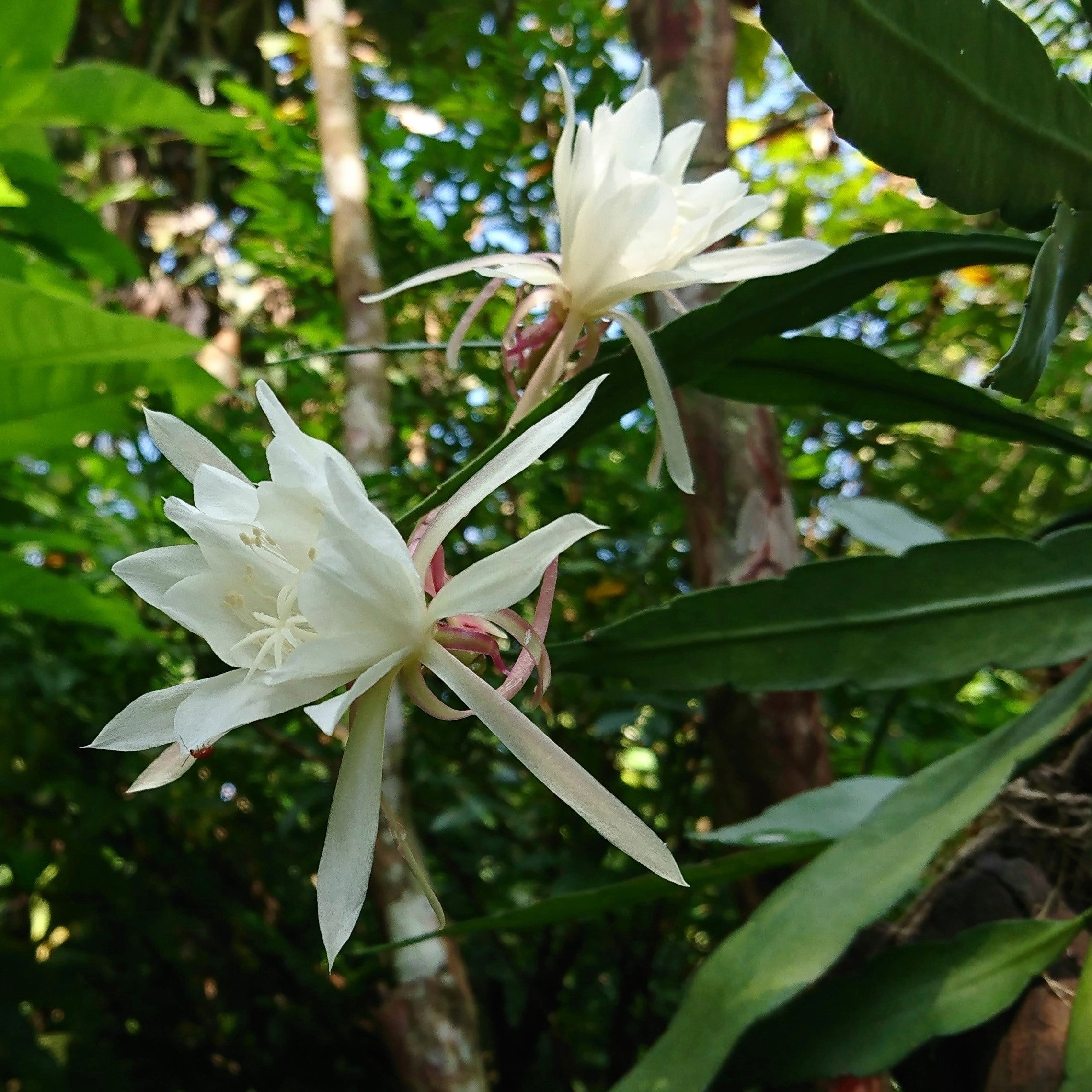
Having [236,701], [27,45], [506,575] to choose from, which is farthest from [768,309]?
[27,45]

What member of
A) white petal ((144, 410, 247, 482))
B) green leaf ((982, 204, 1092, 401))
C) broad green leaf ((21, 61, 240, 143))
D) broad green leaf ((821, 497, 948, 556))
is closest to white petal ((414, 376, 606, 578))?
white petal ((144, 410, 247, 482))

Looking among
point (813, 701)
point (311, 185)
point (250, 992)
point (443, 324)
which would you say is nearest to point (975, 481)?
point (813, 701)

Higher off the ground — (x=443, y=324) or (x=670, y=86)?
(x=670, y=86)

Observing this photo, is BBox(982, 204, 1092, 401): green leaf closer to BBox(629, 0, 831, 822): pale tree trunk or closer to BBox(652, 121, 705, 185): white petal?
BBox(652, 121, 705, 185): white petal

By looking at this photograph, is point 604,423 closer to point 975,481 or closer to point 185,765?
point 185,765

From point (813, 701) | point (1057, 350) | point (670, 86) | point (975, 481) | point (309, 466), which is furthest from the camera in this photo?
point (1057, 350)

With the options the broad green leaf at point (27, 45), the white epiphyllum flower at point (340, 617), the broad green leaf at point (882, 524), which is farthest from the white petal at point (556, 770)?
the broad green leaf at point (27, 45)
